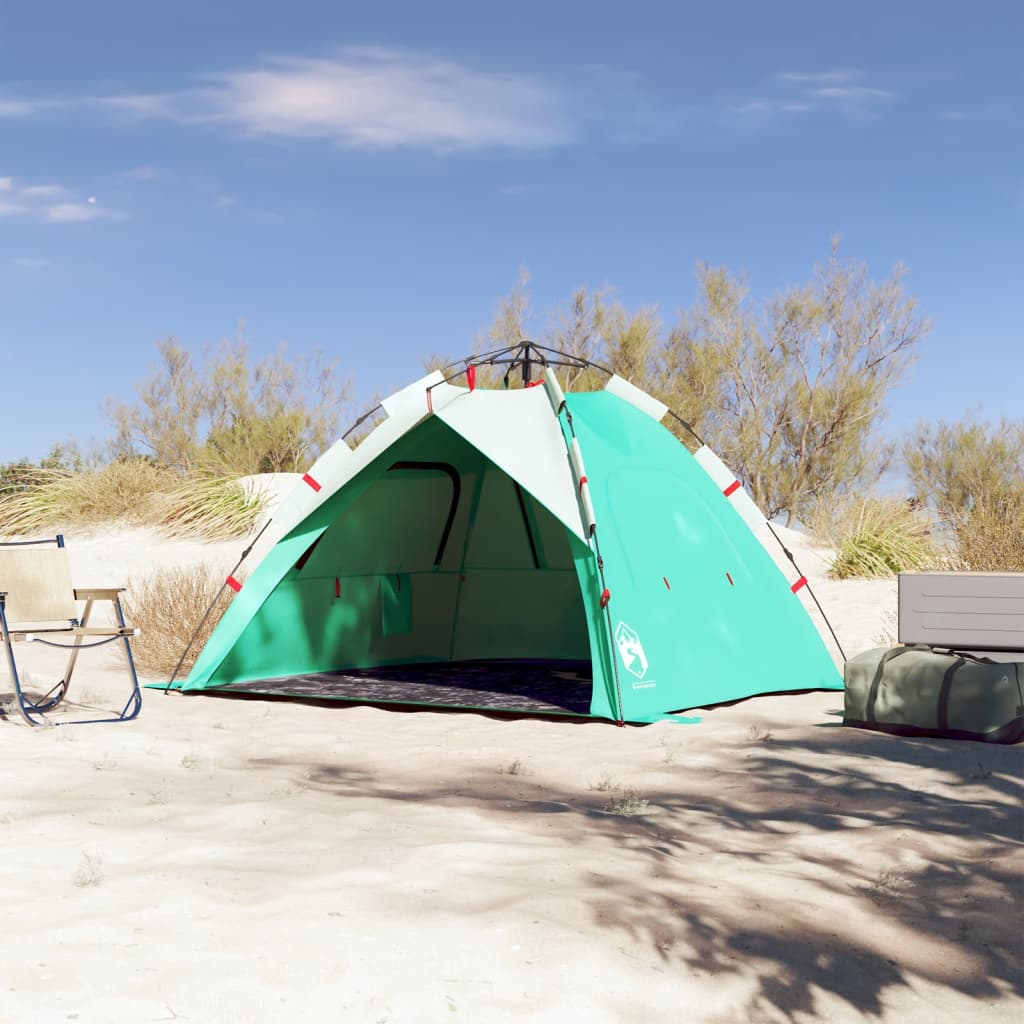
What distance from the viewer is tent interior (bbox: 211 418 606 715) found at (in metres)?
7.59

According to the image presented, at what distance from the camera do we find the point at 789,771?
4.93 metres

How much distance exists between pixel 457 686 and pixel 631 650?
1549mm

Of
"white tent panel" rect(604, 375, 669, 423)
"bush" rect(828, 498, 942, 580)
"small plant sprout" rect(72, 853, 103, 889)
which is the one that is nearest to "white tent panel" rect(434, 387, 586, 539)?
"white tent panel" rect(604, 375, 669, 423)

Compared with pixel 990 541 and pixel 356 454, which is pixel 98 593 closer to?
pixel 356 454

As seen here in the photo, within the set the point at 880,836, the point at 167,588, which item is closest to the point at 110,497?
the point at 167,588

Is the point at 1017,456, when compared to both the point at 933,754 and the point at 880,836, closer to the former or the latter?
the point at 933,754

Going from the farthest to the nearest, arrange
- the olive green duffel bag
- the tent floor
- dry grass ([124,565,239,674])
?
dry grass ([124,565,239,674]), the tent floor, the olive green duffel bag

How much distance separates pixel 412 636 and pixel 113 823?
16.2 feet

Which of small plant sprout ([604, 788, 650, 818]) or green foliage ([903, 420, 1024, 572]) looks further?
Answer: green foliage ([903, 420, 1024, 572])

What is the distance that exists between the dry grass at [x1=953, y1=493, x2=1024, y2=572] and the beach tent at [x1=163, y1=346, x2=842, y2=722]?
3.81m

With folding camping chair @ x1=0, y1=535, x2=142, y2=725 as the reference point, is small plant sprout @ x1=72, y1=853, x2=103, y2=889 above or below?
below

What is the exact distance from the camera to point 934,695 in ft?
18.1

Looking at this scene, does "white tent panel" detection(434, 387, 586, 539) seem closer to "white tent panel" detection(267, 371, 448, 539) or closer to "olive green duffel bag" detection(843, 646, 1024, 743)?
"white tent panel" detection(267, 371, 448, 539)

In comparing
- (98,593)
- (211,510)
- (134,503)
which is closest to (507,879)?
(98,593)
